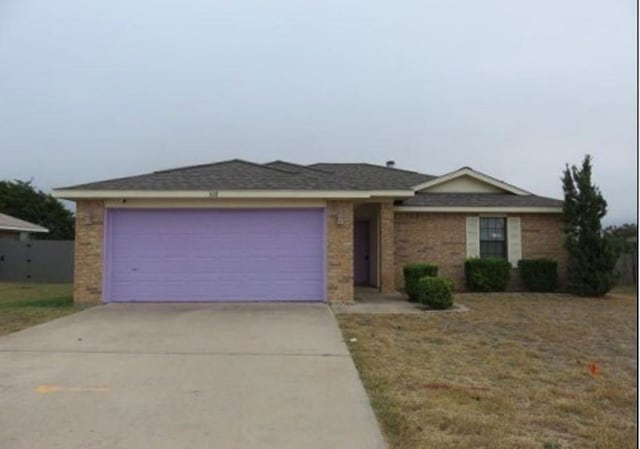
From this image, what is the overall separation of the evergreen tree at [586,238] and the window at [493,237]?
1813 mm

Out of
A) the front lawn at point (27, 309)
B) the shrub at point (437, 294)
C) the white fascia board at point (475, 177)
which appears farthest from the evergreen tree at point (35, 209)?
the shrub at point (437, 294)

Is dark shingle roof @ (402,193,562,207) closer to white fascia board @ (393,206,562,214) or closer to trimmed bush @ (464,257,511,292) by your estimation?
white fascia board @ (393,206,562,214)

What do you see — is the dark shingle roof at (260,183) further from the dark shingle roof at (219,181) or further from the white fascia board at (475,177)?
the white fascia board at (475,177)

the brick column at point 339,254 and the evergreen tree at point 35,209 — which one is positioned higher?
the evergreen tree at point 35,209

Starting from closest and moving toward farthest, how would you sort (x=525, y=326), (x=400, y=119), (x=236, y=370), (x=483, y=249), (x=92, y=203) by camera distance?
(x=236, y=370) → (x=525, y=326) → (x=92, y=203) → (x=483, y=249) → (x=400, y=119)

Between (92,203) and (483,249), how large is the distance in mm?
11367

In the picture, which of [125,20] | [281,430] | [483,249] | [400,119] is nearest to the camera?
[281,430]

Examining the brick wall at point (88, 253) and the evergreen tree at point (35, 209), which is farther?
the evergreen tree at point (35, 209)

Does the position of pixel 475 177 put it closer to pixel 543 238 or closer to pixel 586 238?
pixel 543 238

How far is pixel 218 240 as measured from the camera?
503 inches

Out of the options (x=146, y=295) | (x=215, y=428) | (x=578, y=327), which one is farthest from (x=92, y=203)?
(x=578, y=327)

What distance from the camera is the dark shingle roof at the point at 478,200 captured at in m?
16.9

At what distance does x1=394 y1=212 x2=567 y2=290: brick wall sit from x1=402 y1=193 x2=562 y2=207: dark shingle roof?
35cm

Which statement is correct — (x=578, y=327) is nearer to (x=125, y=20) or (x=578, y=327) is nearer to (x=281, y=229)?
(x=281, y=229)
